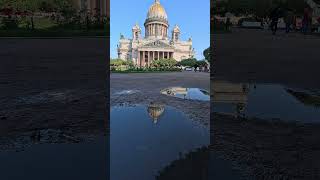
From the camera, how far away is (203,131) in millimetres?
4043

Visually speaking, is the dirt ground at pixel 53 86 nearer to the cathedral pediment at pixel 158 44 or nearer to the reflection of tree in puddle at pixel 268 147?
the reflection of tree in puddle at pixel 268 147

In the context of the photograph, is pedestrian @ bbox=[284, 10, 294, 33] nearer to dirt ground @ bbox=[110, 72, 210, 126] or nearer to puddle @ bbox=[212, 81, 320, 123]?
dirt ground @ bbox=[110, 72, 210, 126]

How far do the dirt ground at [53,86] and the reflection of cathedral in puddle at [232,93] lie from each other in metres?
1.36

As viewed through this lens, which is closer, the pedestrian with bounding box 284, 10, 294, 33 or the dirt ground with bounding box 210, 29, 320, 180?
the dirt ground with bounding box 210, 29, 320, 180

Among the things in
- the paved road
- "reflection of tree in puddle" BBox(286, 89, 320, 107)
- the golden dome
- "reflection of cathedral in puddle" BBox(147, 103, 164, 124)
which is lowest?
"reflection of cathedral in puddle" BBox(147, 103, 164, 124)

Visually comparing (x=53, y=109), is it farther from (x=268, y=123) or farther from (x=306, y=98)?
(x=306, y=98)

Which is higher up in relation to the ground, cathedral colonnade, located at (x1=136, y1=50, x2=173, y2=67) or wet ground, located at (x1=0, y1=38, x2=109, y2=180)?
cathedral colonnade, located at (x1=136, y1=50, x2=173, y2=67)

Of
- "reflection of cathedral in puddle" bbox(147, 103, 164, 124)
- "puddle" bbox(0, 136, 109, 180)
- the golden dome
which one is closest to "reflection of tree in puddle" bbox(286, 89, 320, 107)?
"reflection of cathedral in puddle" bbox(147, 103, 164, 124)

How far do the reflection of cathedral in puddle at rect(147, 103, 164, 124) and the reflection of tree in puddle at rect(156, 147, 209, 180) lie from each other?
4.70 ft

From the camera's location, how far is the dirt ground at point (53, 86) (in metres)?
4.05

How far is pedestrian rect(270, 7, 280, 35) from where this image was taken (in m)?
7.58

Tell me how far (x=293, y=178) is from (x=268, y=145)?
0.76m

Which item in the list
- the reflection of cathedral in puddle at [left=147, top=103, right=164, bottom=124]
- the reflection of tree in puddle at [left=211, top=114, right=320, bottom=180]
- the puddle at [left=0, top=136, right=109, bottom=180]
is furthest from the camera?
the reflection of cathedral in puddle at [left=147, top=103, right=164, bottom=124]

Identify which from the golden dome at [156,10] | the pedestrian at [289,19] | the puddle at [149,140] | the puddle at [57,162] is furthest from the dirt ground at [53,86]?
the pedestrian at [289,19]
